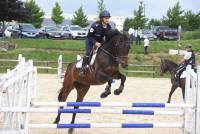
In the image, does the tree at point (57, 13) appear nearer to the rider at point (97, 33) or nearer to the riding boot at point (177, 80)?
the riding boot at point (177, 80)

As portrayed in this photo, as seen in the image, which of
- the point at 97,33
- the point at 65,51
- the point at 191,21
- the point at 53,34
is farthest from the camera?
the point at 191,21

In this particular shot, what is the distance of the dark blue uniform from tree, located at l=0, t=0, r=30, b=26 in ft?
121

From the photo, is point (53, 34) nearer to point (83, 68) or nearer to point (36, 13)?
point (36, 13)

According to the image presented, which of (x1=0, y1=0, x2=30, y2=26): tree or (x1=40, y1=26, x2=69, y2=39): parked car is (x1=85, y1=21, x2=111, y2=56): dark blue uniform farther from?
(x1=40, y1=26, x2=69, y2=39): parked car

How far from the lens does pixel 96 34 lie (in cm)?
1243

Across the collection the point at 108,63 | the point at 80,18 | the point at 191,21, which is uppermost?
the point at 108,63

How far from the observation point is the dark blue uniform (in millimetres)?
12289

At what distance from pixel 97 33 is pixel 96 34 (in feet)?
0.11

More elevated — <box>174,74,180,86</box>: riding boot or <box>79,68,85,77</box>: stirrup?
<box>79,68,85,77</box>: stirrup

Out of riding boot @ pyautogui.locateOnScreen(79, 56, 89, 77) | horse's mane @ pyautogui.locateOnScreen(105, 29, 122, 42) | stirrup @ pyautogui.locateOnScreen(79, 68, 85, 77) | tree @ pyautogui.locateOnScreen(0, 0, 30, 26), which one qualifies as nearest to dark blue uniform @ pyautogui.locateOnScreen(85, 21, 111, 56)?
horse's mane @ pyautogui.locateOnScreen(105, 29, 122, 42)

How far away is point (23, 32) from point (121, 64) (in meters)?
40.5

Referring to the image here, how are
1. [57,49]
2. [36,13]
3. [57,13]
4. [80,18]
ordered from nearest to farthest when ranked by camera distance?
[57,49], [36,13], [80,18], [57,13]

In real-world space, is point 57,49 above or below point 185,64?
below

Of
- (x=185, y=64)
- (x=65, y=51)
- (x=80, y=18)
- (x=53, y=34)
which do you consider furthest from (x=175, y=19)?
(x=185, y=64)
